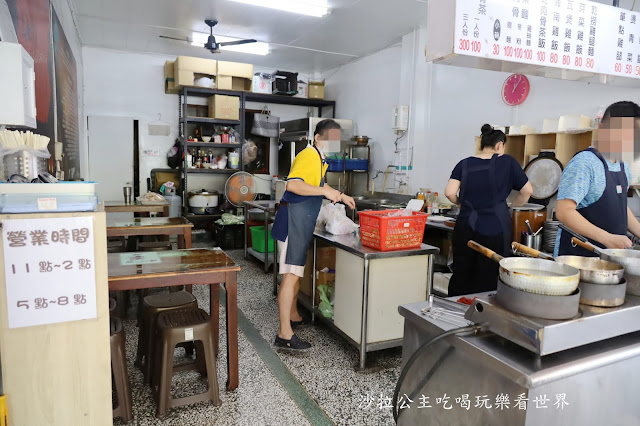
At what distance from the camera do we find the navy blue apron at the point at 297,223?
10.0 ft

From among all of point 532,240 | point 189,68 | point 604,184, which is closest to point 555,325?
point 604,184

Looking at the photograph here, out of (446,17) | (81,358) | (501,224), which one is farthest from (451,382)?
(501,224)

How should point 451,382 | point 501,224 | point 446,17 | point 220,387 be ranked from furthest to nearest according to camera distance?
point 501,224
point 220,387
point 446,17
point 451,382

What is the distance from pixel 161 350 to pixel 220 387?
51 centimetres

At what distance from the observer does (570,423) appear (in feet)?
3.90

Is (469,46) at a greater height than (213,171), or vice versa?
(469,46)

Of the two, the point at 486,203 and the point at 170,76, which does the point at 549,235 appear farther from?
the point at 170,76

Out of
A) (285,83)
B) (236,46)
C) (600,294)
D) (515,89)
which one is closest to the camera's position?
(600,294)

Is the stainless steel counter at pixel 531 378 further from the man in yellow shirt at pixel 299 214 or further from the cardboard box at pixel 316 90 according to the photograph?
the cardboard box at pixel 316 90

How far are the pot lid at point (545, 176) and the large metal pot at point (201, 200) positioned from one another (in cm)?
478

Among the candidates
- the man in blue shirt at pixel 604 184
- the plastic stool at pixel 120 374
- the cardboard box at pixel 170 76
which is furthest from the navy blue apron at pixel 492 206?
the cardboard box at pixel 170 76

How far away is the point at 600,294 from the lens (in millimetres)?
1258

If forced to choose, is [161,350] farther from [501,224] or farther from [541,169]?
[541,169]

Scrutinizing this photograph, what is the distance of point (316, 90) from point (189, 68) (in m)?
2.31
